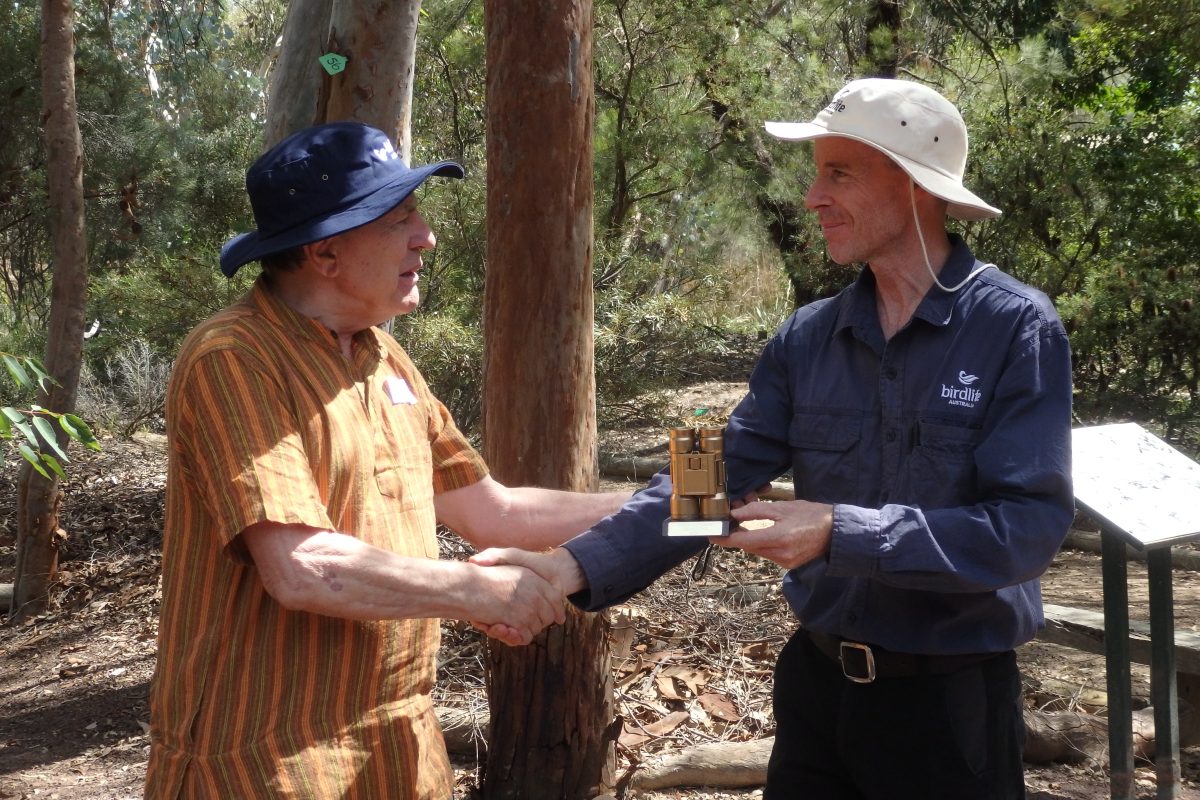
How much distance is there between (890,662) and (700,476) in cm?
58

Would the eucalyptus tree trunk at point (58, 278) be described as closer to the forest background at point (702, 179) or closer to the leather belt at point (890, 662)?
the forest background at point (702, 179)

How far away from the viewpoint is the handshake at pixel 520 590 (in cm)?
278

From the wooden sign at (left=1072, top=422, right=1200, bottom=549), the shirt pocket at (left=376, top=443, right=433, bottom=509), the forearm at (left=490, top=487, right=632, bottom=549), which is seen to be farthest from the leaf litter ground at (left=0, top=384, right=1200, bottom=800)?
the shirt pocket at (left=376, top=443, right=433, bottom=509)

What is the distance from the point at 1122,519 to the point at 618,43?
9920mm

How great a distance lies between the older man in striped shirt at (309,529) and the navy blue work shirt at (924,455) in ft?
2.00

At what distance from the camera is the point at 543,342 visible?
459cm

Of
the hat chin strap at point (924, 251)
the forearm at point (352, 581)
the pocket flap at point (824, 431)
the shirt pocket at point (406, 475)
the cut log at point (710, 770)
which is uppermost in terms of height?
the hat chin strap at point (924, 251)

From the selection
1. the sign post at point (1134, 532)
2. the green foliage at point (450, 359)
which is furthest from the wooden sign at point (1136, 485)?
the green foliage at point (450, 359)

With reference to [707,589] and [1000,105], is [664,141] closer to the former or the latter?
[1000,105]

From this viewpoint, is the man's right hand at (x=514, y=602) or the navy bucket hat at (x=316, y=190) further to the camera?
the man's right hand at (x=514, y=602)

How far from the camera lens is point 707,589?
6938 mm

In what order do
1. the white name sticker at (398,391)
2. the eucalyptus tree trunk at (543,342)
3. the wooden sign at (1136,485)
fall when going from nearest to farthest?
the white name sticker at (398,391), the wooden sign at (1136,485), the eucalyptus tree trunk at (543,342)

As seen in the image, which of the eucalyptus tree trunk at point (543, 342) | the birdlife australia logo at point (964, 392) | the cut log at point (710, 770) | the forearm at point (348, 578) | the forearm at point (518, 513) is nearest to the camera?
the forearm at point (348, 578)

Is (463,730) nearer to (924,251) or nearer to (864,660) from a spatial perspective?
(864,660)
